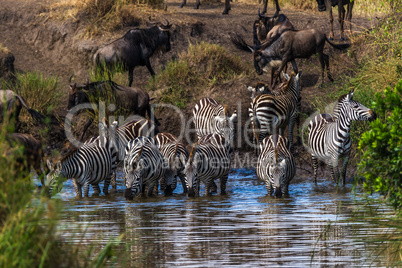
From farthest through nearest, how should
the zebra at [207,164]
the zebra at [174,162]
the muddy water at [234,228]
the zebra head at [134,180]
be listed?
1. the zebra at [174,162]
2. the zebra at [207,164]
3. the zebra head at [134,180]
4. the muddy water at [234,228]

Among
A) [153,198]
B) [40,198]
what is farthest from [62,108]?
[40,198]

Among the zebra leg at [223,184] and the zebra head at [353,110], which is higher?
the zebra head at [353,110]

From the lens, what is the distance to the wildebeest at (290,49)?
60.4 feet

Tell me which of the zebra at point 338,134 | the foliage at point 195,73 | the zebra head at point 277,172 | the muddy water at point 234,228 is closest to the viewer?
the muddy water at point 234,228

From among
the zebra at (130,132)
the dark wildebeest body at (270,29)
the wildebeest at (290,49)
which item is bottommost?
the zebra at (130,132)

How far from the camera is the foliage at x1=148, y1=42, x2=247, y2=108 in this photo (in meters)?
18.2

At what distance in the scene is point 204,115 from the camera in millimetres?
15633

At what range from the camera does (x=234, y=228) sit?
9305mm

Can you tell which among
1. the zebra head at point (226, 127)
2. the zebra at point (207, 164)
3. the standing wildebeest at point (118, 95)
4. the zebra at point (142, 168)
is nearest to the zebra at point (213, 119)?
the zebra head at point (226, 127)

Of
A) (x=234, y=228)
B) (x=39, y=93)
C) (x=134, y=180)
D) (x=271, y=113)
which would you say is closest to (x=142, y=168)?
(x=134, y=180)

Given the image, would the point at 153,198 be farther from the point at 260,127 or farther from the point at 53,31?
the point at 53,31

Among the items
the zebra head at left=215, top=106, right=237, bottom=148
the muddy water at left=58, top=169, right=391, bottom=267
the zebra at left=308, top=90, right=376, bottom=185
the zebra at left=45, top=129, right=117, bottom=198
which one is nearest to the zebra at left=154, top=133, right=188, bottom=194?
the muddy water at left=58, top=169, right=391, bottom=267

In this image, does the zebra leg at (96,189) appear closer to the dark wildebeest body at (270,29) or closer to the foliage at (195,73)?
the foliage at (195,73)

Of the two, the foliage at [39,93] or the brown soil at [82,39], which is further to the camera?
the brown soil at [82,39]
